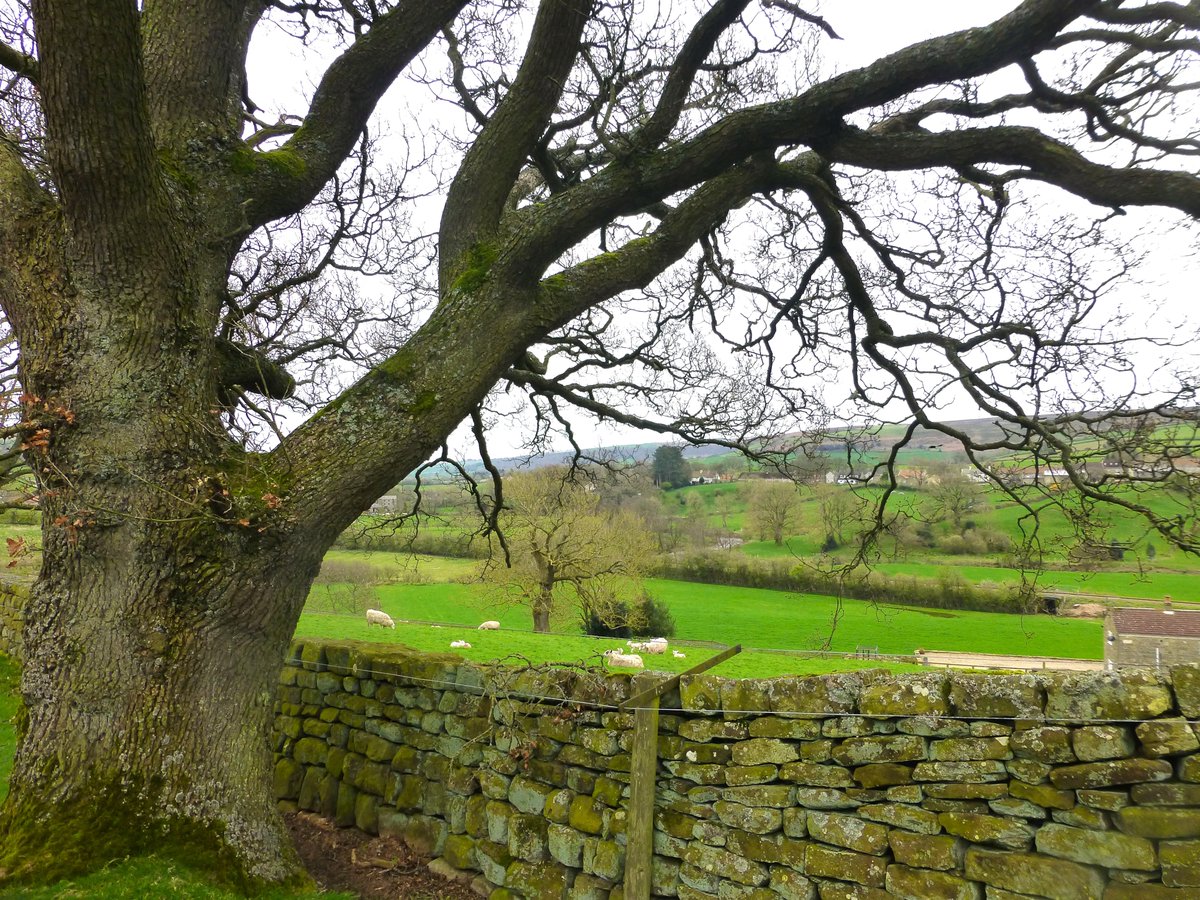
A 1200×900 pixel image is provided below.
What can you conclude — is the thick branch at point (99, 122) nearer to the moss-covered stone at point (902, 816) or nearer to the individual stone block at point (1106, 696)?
the moss-covered stone at point (902, 816)

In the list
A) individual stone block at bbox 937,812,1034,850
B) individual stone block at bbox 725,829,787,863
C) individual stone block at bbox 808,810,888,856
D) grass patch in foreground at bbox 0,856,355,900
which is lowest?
grass patch in foreground at bbox 0,856,355,900

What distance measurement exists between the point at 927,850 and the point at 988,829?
0.94 feet

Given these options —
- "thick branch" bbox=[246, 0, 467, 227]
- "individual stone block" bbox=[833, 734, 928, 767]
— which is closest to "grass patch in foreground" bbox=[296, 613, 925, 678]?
"individual stone block" bbox=[833, 734, 928, 767]

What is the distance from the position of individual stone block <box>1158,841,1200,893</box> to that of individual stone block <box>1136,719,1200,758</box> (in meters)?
0.32

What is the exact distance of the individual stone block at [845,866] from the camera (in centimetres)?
302

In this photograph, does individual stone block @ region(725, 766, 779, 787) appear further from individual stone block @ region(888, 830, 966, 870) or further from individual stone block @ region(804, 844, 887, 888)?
individual stone block @ region(888, 830, 966, 870)

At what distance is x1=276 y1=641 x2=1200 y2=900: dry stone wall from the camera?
2.60 m

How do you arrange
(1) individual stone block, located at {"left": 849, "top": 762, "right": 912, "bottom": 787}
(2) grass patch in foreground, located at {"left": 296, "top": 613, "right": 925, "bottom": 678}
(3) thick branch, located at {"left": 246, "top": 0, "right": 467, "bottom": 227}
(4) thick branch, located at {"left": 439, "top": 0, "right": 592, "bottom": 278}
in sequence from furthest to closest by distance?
1. (2) grass patch in foreground, located at {"left": 296, "top": 613, "right": 925, "bottom": 678}
2. (3) thick branch, located at {"left": 246, "top": 0, "right": 467, "bottom": 227}
3. (4) thick branch, located at {"left": 439, "top": 0, "right": 592, "bottom": 278}
4. (1) individual stone block, located at {"left": 849, "top": 762, "right": 912, "bottom": 787}

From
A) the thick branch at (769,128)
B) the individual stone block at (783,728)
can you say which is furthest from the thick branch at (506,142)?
the individual stone block at (783,728)

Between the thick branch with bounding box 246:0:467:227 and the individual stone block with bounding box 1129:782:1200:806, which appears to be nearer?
the individual stone block with bounding box 1129:782:1200:806

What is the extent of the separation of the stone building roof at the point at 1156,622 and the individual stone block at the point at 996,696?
652 centimetres

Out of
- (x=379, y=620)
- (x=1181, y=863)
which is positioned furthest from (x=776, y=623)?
(x=1181, y=863)

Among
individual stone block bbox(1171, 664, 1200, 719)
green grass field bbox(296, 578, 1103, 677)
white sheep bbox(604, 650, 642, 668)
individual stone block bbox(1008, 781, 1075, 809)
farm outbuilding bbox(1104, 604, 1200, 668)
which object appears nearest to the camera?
individual stone block bbox(1171, 664, 1200, 719)

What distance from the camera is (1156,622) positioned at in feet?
27.9
